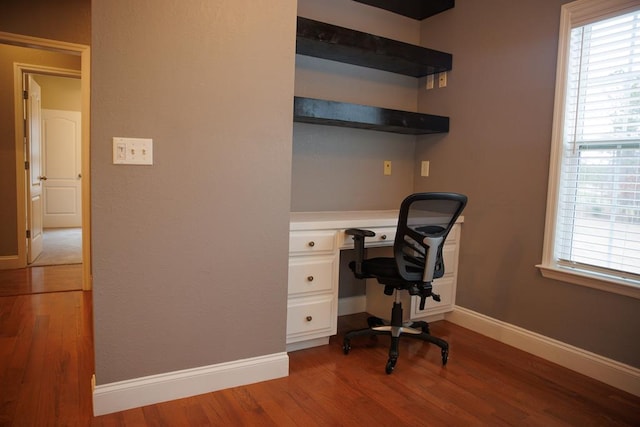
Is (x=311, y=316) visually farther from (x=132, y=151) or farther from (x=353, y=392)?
(x=132, y=151)

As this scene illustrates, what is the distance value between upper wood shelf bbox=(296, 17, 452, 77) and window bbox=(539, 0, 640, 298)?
2.99 feet

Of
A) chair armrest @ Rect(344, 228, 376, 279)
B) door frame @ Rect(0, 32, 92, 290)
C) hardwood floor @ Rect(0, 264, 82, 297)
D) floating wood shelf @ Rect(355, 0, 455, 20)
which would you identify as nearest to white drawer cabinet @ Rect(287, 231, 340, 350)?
chair armrest @ Rect(344, 228, 376, 279)

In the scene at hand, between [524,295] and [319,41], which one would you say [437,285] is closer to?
[524,295]

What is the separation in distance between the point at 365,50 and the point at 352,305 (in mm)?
1935

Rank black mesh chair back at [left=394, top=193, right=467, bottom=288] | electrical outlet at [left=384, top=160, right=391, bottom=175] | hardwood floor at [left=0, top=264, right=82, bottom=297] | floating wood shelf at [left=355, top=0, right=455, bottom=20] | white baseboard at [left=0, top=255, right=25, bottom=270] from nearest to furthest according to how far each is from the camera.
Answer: black mesh chair back at [left=394, top=193, right=467, bottom=288]
floating wood shelf at [left=355, top=0, right=455, bottom=20]
electrical outlet at [left=384, top=160, right=391, bottom=175]
hardwood floor at [left=0, top=264, right=82, bottom=297]
white baseboard at [left=0, top=255, right=25, bottom=270]

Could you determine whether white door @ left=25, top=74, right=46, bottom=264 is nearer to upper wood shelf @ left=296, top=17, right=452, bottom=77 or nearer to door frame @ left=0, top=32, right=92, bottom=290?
door frame @ left=0, top=32, right=92, bottom=290

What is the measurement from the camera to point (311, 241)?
98.6 inches

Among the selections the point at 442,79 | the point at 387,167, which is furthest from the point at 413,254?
the point at 442,79

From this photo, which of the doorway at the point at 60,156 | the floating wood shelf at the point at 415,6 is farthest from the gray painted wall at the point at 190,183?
the doorway at the point at 60,156

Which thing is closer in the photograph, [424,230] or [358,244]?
[424,230]

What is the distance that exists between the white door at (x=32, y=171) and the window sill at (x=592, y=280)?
16.0 ft

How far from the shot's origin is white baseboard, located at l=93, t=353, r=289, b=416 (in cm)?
187

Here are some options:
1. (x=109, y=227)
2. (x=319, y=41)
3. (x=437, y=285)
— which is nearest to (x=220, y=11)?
(x=319, y=41)

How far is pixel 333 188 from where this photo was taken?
3.22 metres
